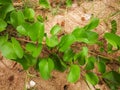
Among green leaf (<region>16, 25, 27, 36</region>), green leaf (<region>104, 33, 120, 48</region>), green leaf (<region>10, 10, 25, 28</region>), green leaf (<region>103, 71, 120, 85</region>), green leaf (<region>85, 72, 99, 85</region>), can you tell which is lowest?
green leaf (<region>103, 71, 120, 85</region>)

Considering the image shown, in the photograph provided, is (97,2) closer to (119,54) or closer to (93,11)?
(93,11)

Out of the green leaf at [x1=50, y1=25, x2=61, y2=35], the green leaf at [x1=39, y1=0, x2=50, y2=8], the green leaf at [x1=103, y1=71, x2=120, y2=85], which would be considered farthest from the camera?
the green leaf at [x1=39, y1=0, x2=50, y2=8]

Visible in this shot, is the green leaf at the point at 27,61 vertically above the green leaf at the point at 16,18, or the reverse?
the green leaf at the point at 16,18

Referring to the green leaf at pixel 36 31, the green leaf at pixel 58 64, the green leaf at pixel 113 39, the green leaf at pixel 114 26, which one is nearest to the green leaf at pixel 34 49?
the green leaf at pixel 36 31

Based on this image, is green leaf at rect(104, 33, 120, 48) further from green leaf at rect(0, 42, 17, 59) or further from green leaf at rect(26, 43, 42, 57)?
green leaf at rect(0, 42, 17, 59)

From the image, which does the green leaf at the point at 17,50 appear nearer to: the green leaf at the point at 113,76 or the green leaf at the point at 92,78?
the green leaf at the point at 92,78

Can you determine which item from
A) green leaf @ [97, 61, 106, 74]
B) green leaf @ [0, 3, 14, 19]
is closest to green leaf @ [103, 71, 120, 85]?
green leaf @ [97, 61, 106, 74]

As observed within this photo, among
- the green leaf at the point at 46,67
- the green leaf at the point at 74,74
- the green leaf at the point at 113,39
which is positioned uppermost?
the green leaf at the point at 113,39

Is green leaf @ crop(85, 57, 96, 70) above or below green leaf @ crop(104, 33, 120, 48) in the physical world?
below
